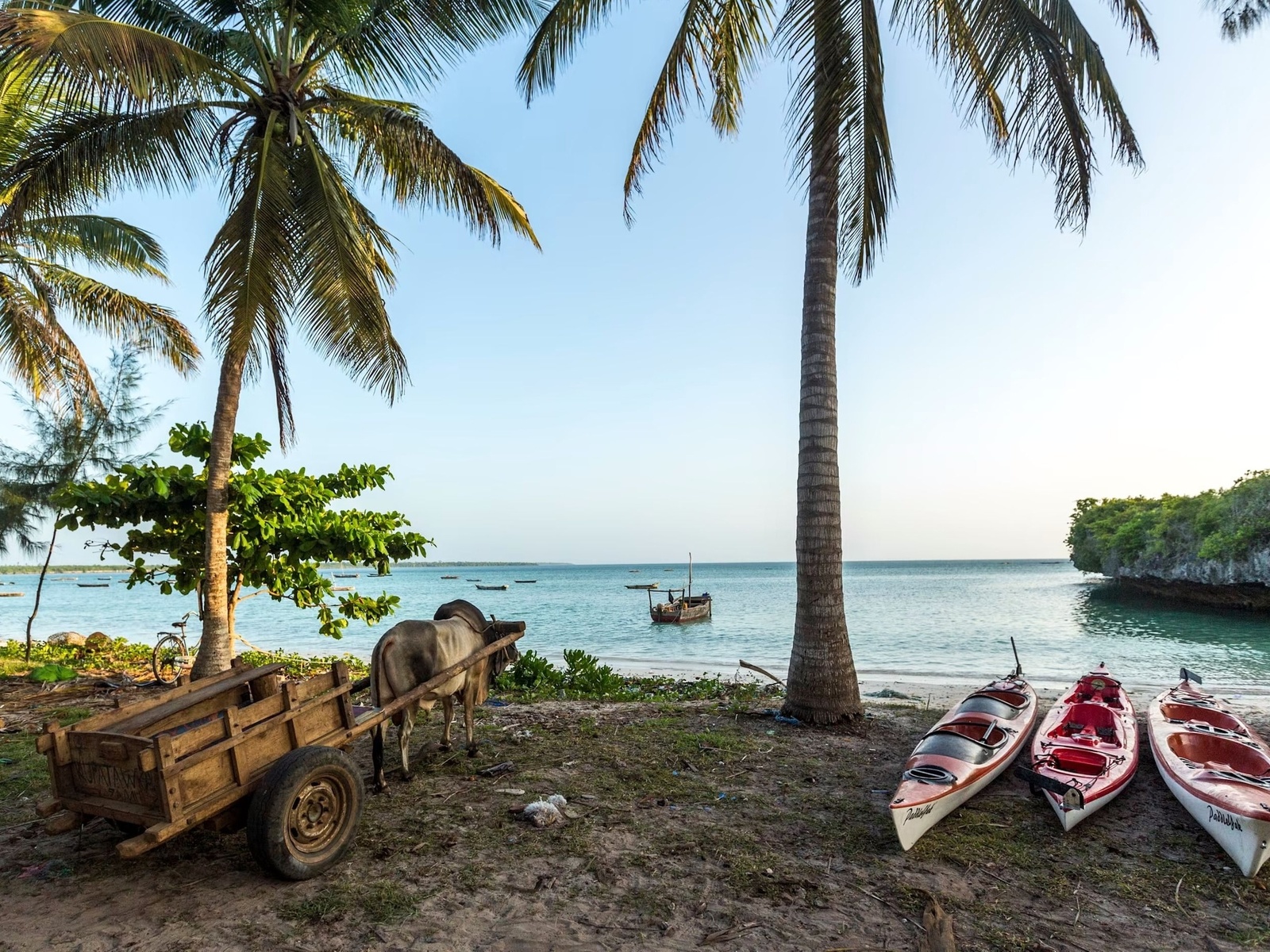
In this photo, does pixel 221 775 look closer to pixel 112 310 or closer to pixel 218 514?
pixel 218 514

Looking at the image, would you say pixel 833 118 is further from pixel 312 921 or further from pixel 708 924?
pixel 312 921

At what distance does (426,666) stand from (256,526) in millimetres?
5003

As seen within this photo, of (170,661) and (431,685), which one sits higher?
(431,685)

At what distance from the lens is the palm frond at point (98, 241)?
35.8 ft

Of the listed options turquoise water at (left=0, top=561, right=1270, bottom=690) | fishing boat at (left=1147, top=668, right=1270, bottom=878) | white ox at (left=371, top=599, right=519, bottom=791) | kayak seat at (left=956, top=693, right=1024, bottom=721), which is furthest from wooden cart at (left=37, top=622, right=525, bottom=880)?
turquoise water at (left=0, top=561, right=1270, bottom=690)

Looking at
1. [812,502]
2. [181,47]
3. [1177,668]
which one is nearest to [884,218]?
[812,502]

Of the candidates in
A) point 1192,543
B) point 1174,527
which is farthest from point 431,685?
point 1174,527

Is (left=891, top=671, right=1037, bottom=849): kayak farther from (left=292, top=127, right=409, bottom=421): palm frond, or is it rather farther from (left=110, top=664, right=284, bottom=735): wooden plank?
(left=292, top=127, right=409, bottom=421): palm frond

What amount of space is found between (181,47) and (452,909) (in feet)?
25.6

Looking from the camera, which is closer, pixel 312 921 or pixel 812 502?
pixel 312 921

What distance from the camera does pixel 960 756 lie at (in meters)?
5.46

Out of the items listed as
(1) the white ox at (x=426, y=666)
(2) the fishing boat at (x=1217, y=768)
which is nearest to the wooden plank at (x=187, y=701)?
(1) the white ox at (x=426, y=666)

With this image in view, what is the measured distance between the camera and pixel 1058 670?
59.2 ft

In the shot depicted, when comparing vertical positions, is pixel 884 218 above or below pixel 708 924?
above
